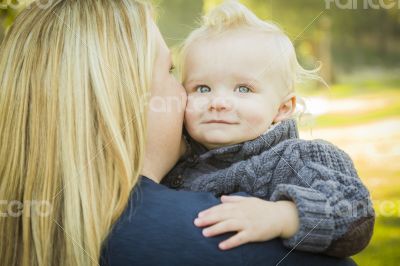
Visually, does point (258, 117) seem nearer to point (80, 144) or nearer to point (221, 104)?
point (221, 104)

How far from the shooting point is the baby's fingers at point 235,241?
153 cm

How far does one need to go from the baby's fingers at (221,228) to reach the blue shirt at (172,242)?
0.02 meters

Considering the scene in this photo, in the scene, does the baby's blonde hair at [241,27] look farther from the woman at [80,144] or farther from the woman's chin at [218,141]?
the woman at [80,144]

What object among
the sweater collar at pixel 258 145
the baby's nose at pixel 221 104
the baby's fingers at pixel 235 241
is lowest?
the baby's fingers at pixel 235 241

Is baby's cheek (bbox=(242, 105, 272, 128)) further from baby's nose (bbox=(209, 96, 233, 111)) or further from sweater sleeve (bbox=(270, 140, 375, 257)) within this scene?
sweater sleeve (bbox=(270, 140, 375, 257))

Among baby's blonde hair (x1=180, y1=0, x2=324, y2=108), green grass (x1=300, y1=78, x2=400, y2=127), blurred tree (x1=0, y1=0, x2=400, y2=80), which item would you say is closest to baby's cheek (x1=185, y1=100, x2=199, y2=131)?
baby's blonde hair (x1=180, y1=0, x2=324, y2=108)

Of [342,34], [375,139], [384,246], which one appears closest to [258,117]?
[384,246]

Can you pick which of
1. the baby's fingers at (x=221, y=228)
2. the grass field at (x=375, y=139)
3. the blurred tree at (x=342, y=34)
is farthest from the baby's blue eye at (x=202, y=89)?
the blurred tree at (x=342, y=34)

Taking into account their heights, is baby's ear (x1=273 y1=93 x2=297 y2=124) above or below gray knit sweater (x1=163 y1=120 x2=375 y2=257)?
above

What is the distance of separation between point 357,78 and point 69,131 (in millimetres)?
8863

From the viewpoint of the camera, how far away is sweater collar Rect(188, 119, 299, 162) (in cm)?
203

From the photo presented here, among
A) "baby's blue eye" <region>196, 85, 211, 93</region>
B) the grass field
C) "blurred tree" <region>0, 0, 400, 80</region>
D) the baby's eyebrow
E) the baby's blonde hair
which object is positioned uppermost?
the baby's blonde hair

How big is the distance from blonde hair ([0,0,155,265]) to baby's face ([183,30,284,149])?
387mm

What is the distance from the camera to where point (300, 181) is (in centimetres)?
177
